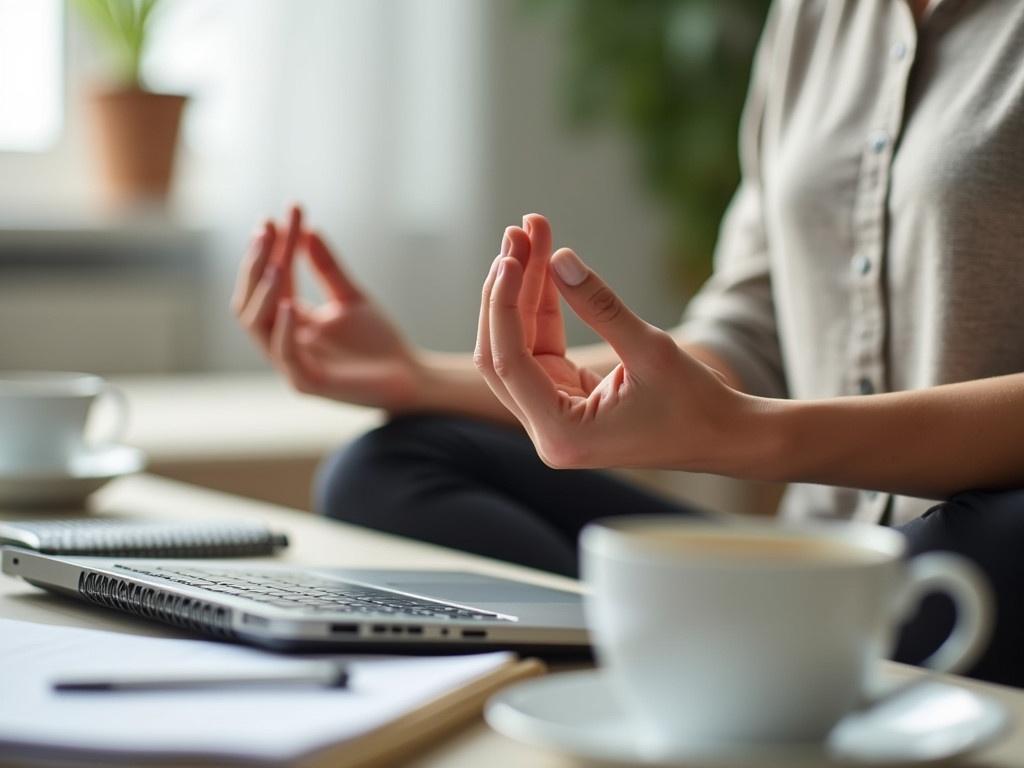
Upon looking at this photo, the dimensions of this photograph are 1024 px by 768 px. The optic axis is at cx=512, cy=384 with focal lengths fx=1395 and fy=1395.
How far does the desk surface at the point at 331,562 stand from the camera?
464mm

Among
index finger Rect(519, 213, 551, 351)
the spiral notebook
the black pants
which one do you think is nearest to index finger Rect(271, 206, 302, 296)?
the black pants

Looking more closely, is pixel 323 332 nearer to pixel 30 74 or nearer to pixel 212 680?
pixel 212 680

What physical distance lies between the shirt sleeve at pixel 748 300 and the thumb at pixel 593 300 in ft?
1.87

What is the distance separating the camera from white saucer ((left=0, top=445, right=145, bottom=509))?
40.1 inches

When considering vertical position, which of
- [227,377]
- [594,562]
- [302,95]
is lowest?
[227,377]

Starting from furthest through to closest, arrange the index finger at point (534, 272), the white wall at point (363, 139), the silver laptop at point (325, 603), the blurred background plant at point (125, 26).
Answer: the white wall at point (363, 139), the blurred background plant at point (125, 26), the index finger at point (534, 272), the silver laptop at point (325, 603)

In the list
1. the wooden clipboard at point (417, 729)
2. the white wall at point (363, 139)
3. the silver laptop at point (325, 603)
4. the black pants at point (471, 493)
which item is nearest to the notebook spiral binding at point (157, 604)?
the silver laptop at point (325, 603)

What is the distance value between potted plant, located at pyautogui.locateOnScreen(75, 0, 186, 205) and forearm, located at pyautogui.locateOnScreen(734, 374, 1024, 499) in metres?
1.95

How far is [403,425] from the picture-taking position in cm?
106

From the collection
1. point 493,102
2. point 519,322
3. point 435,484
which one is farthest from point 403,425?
point 493,102

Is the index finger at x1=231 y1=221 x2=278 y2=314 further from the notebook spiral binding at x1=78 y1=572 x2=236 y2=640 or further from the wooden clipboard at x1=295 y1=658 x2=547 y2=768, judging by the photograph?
the wooden clipboard at x1=295 y1=658 x2=547 y2=768

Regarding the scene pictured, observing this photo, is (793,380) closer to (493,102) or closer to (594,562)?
(594,562)

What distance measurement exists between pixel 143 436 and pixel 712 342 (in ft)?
2.52

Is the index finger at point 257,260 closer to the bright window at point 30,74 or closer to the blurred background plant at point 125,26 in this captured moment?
the blurred background plant at point 125,26
